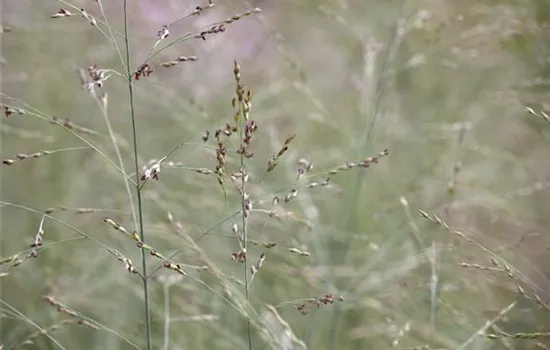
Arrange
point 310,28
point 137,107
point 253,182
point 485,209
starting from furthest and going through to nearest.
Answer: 1. point 310,28
2. point 137,107
3. point 485,209
4. point 253,182

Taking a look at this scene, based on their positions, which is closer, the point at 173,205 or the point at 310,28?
the point at 173,205

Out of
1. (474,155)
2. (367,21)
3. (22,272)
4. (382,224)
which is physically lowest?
(474,155)

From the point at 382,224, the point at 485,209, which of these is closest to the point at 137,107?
the point at 382,224

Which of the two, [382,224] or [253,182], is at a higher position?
[253,182]

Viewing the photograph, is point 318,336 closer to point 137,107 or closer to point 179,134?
point 179,134

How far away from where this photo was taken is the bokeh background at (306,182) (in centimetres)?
136

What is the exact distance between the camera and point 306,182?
1667 mm

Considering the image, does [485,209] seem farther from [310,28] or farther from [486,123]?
[310,28]

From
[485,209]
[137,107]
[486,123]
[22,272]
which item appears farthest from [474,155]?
[22,272]

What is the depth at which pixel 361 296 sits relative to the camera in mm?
1440

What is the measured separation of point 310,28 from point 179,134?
29.6 inches

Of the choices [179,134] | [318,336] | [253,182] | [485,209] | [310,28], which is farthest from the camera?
[310,28]

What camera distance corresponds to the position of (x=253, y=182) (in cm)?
161

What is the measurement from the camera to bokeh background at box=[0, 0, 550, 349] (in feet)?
4.46
